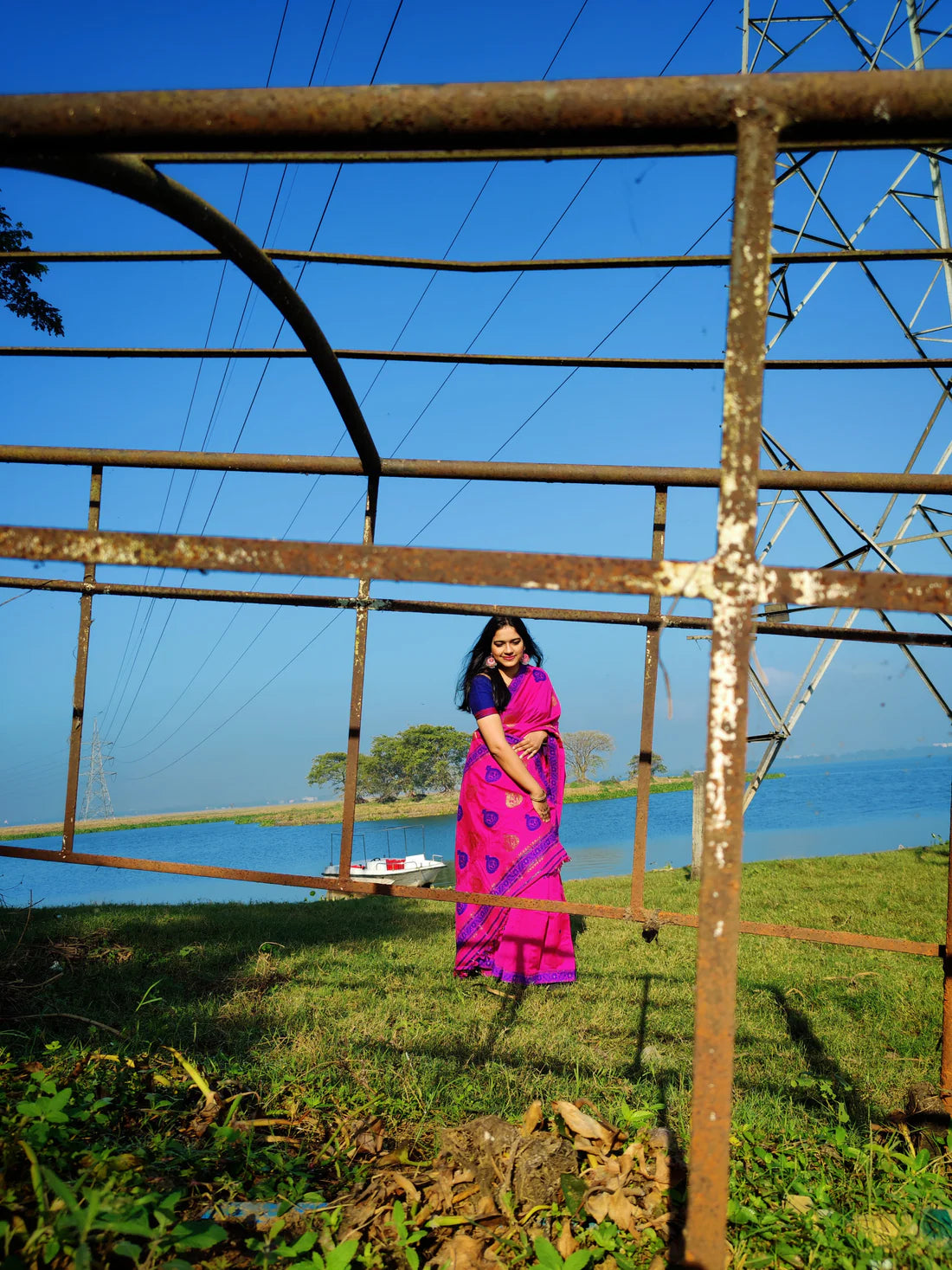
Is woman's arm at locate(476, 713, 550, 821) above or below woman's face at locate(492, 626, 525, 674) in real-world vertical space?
below

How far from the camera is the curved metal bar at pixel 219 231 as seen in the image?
129cm

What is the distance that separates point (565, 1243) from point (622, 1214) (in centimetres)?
15

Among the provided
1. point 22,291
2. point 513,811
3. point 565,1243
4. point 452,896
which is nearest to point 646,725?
point 452,896

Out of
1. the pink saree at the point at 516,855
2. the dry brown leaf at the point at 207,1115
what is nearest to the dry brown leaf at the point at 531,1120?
the dry brown leaf at the point at 207,1115

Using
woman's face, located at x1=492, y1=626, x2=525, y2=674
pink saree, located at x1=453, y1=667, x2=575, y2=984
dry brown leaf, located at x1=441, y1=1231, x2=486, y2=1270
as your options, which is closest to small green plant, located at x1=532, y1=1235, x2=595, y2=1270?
dry brown leaf, located at x1=441, y1=1231, x2=486, y2=1270

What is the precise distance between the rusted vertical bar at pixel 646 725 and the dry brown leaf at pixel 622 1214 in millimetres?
771

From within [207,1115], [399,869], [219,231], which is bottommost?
[399,869]

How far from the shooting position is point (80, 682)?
2.71 metres

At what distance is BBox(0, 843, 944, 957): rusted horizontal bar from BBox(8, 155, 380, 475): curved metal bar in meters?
1.32

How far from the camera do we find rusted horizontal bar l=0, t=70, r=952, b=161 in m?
1.04

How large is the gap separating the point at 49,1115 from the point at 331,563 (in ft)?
3.99

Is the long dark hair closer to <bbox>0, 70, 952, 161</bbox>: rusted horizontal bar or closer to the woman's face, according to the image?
the woman's face

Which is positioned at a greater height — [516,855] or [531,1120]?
[516,855]

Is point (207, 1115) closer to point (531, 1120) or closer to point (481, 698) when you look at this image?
point (531, 1120)
